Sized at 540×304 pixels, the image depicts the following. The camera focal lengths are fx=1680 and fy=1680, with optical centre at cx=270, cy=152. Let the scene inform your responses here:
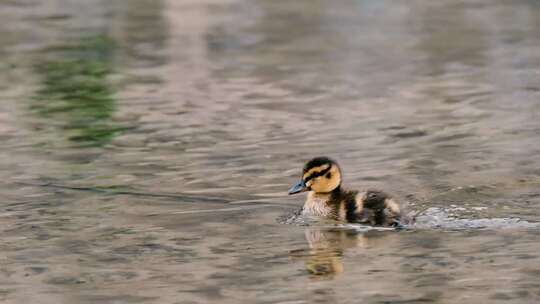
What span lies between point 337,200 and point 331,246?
25.8 inches

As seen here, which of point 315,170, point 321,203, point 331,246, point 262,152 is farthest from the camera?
point 262,152

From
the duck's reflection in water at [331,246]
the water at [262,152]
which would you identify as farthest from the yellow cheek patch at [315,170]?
the duck's reflection in water at [331,246]

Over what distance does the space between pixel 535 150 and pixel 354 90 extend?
303 cm

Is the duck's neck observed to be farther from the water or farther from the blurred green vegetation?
the blurred green vegetation

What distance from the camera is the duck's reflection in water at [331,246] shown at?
7188 millimetres

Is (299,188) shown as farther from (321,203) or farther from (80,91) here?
(80,91)

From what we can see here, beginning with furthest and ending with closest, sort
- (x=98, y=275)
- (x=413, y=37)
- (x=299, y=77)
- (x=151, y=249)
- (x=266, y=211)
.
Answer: (x=413, y=37), (x=299, y=77), (x=266, y=211), (x=151, y=249), (x=98, y=275)

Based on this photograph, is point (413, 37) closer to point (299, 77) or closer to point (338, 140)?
point (299, 77)

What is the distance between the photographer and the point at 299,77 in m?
13.6

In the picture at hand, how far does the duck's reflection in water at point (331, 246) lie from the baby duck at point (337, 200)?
0.10 meters

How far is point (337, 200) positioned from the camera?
8.32 m

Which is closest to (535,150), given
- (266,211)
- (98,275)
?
(266,211)

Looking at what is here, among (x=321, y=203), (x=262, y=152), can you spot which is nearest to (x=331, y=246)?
(x=321, y=203)

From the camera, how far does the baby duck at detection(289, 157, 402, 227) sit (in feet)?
26.4
